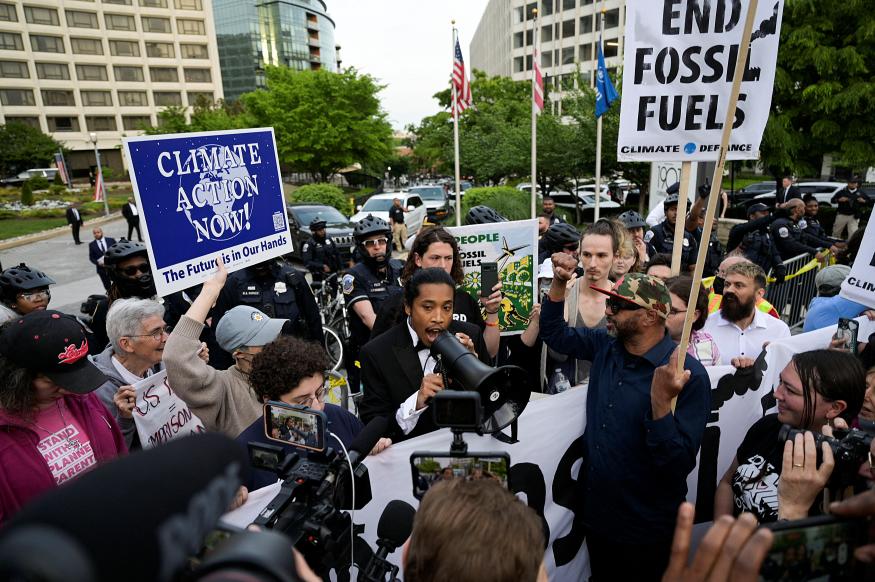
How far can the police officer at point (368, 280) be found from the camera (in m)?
5.02

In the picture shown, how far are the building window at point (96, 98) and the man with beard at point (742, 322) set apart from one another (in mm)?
80467

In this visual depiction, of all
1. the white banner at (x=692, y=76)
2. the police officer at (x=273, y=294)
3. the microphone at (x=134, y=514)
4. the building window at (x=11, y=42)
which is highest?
the building window at (x=11, y=42)

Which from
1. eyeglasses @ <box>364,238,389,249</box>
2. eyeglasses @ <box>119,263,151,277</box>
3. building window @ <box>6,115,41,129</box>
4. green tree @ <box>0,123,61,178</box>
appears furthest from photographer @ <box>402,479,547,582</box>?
building window @ <box>6,115,41,129</box>

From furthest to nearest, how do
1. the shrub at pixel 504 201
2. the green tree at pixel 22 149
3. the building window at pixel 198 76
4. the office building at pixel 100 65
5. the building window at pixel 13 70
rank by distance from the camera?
the building window at pixel 198 76
the office building at pixel 100 65
the building window at pixel 13 70
the green tree at pixel 22 149
the shrub at pixel 504 201

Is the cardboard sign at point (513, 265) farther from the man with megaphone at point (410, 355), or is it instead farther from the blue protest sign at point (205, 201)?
the blue protest sign at point (205, 201)

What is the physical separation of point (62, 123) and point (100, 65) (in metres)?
8.64

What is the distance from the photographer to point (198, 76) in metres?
70.9

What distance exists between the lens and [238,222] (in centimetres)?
370

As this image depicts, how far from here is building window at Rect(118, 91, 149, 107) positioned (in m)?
67.8

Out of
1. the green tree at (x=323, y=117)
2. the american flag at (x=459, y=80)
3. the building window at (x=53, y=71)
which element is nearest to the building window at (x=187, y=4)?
the building window at (x=53, y=71)

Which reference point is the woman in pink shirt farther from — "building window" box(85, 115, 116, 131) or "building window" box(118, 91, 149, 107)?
"building window" box(118, 91, 149, 107)

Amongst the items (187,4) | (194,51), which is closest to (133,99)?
(194,51)

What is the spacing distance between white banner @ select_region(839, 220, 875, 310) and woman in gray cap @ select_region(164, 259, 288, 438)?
11.5 ft

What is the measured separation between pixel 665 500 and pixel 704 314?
4.33 ft
